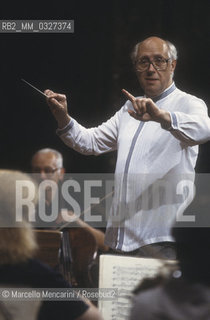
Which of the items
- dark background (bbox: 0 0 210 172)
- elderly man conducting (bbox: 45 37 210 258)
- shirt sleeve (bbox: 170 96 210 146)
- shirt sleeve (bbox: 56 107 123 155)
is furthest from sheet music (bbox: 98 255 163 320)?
dark background (bbox: 0 0 210 172)

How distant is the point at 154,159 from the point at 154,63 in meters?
0.42

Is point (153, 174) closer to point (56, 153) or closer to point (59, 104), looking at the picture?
point (59, 104)

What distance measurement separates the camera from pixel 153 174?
2.49 metres

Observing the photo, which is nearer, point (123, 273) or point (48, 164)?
point (123, 273)

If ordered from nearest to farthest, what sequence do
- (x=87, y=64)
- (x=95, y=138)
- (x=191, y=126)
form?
(x=191, y=126) < (x=95, y=138) < (x=87, y=64)

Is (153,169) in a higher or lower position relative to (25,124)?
lower

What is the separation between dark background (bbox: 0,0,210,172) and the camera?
3535 mm

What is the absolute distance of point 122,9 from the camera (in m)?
3.68

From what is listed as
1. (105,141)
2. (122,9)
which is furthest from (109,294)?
(122,9)

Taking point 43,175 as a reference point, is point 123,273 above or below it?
below

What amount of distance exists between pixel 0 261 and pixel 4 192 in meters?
0.22

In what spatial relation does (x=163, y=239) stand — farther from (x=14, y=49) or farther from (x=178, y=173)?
(x=14, y=49)

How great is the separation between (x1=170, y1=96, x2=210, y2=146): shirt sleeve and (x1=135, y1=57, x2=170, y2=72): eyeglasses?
26 centimetres

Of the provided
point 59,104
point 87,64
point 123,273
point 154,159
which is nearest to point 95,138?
point 59,104
